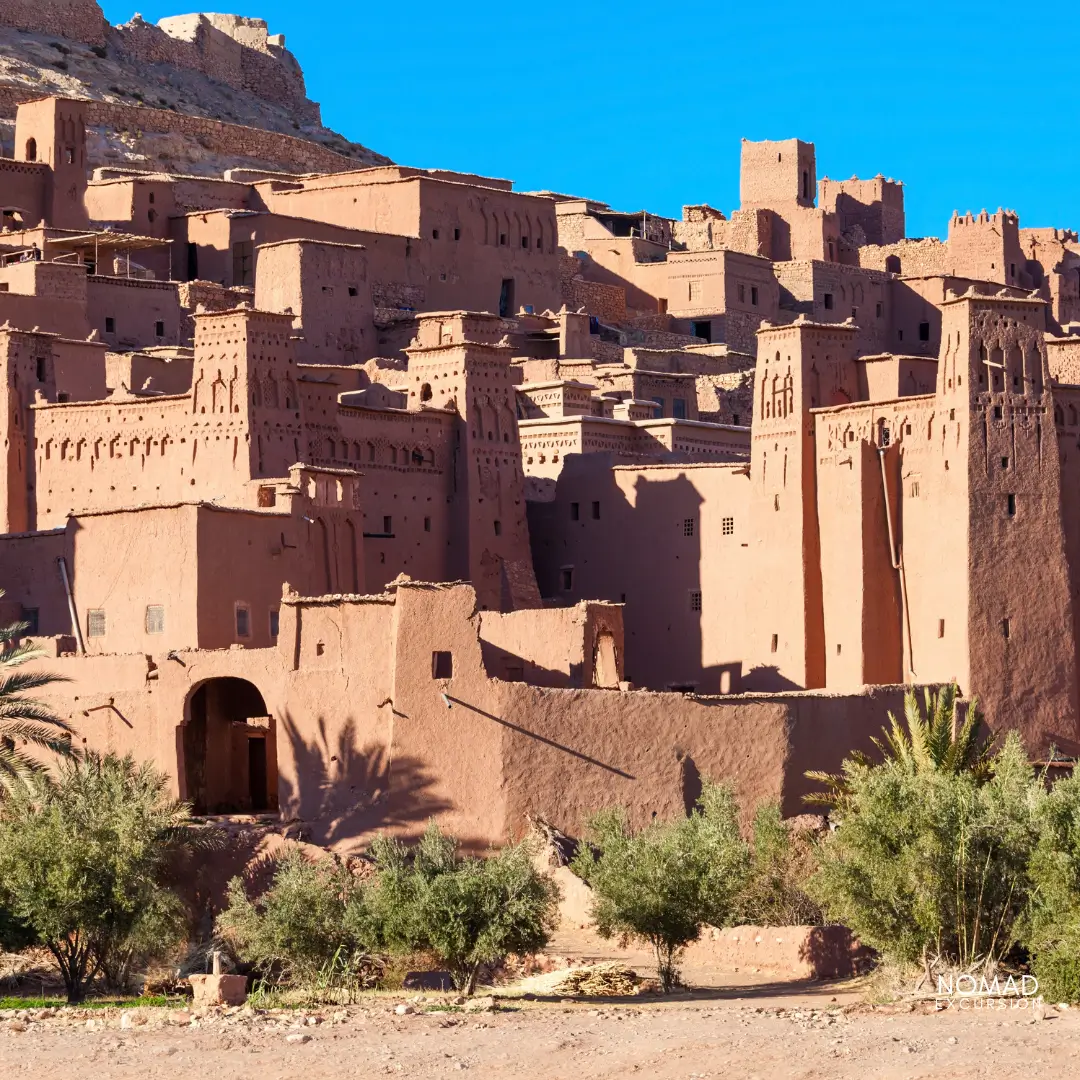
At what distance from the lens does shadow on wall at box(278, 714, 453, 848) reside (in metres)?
35.9

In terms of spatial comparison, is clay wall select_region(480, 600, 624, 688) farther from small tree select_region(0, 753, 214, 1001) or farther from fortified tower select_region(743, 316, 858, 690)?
small tree select_region(0, 753, 214, 1001)

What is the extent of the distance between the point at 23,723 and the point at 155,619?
322 cm

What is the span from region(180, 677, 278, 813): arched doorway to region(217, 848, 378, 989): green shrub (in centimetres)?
622

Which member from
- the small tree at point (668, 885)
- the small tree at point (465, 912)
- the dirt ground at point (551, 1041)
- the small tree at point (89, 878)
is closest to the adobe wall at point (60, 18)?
the small tree at point (89, 878)

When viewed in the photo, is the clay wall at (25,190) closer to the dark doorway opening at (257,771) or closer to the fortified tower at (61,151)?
the fortified tower at (61,151)

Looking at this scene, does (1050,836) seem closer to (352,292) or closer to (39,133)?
(352,292)

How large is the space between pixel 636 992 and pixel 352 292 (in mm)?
26639

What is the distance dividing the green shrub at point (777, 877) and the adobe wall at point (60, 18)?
4959 centimetres

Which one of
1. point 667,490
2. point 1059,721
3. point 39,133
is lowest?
point 1059,721

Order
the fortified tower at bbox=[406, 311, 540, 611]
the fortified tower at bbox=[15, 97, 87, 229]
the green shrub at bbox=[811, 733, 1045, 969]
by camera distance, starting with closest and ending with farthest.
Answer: the green shrub at bbox=[811, 733, 1045, 969]
the fortified tower at bbox=[406, 311, 540, 611]
the fortified tower at bbox=[15, 97, 87, 229]

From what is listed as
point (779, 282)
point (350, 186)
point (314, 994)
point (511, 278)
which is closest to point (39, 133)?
point (350, 186)

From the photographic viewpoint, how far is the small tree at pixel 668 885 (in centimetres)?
3164

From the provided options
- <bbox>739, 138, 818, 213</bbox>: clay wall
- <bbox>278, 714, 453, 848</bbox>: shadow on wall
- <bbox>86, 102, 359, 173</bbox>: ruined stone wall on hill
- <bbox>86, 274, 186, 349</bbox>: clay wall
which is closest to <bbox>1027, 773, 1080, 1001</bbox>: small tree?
<bbox>278, 714, 453, 848</bbox>: shadow on wall

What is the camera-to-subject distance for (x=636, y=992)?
3106cm
